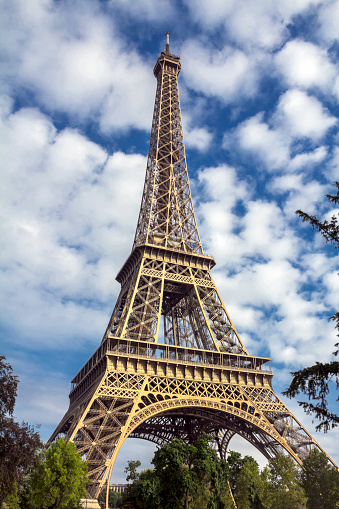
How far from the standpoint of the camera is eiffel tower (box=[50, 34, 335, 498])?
35.2 meters

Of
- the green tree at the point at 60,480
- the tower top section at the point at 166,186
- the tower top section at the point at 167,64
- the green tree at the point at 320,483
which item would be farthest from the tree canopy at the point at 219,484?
the tower top section at the point at 167,64

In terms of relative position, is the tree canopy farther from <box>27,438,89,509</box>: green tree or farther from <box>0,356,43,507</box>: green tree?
<box>0,356,43,507</box>: green tree

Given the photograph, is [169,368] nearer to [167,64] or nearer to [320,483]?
[320,483]

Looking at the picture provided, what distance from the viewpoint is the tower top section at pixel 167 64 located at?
2658 inches

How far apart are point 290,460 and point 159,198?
31535 millimetres

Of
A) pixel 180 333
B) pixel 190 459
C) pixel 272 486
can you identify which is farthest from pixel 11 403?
pixel 180 333

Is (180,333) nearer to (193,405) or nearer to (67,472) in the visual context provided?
(193,405)

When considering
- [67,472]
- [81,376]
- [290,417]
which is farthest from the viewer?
[81,376]

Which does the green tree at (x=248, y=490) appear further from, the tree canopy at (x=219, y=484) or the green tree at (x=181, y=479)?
the green tree at (x=181, y=479)

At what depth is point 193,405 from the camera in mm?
36906

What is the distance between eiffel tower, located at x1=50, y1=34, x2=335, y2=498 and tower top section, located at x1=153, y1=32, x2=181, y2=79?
1681 centimetres

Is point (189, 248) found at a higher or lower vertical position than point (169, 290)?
higher

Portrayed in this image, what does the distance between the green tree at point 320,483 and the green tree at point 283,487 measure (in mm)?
661

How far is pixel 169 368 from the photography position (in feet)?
130
